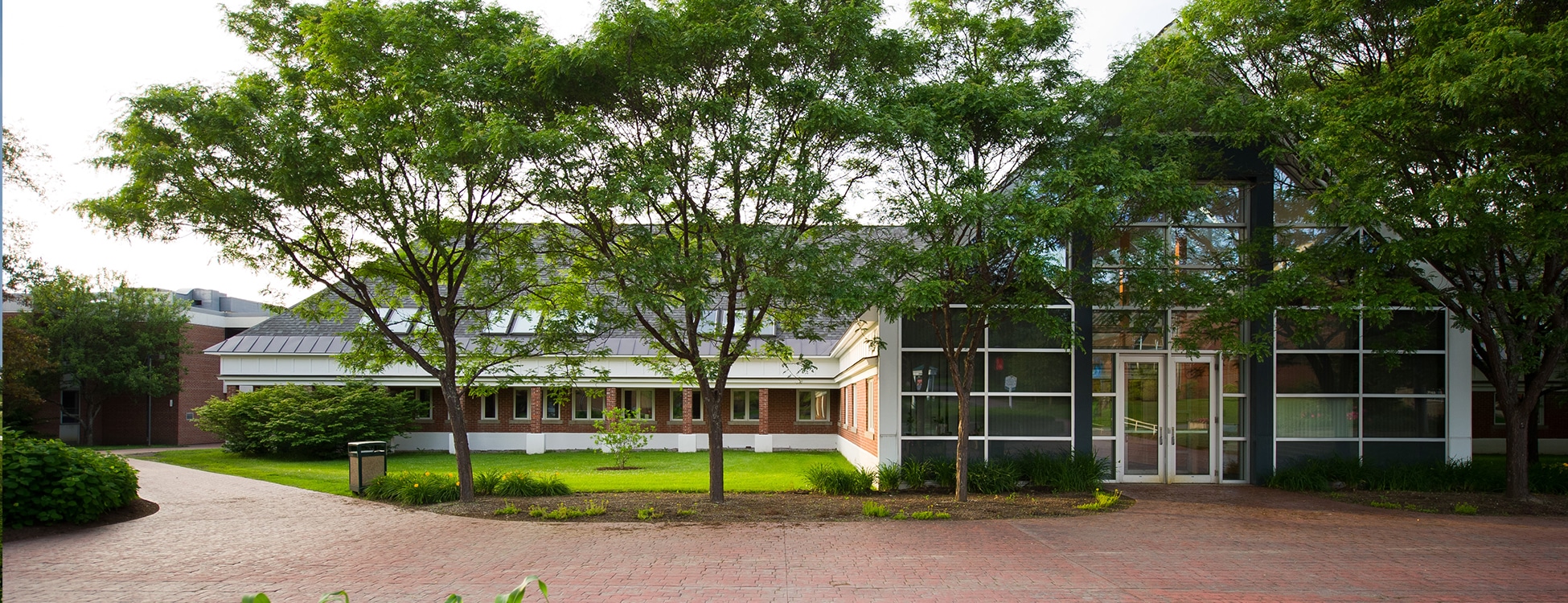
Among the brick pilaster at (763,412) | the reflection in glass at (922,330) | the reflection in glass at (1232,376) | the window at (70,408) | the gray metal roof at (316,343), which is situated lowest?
the brick pilaster at (763,412)

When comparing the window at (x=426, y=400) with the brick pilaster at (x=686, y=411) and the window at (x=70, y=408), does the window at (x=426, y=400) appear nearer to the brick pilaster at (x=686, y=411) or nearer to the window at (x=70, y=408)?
the brick pilaster at (x=686, y=411)

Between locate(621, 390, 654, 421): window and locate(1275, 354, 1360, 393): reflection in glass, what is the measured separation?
18.4 m

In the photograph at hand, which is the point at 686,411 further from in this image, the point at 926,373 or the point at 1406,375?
the point at 1406,375

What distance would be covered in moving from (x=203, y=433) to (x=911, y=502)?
2870 cm

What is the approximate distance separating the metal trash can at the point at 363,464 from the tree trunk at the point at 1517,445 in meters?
17.5

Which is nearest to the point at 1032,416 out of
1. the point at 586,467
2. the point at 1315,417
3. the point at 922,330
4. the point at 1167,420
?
the point at 922,330

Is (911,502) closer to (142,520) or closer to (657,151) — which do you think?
(657,151)

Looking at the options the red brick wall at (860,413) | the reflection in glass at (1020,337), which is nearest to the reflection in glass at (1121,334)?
the reflection in glass at (1020,337)

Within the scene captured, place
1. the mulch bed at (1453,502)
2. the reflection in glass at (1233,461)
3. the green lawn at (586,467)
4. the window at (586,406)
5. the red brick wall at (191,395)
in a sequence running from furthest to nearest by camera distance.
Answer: the red brick wall at (191,395)
the window at (586,406)
the green lawn at (586,467)
the reflection in glass at (1233,461)
the mulch bed at (1453,502)

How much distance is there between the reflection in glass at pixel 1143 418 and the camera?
53.3 ft

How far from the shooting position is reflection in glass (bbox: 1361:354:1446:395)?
15977 millimetres

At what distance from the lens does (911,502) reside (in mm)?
14023

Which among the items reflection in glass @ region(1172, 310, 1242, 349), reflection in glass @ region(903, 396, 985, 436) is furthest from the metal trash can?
reflection in glass @ region(1172, 310, 1242, 349)

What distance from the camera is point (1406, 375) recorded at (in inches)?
632
